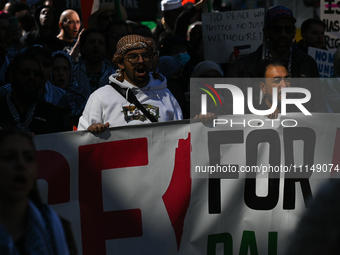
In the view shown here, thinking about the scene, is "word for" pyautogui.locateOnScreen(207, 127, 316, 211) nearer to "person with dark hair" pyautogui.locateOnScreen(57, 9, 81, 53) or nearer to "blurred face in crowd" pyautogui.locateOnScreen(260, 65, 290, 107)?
"blurred face in crowd" pyautogui.locateOnScreen(260, 65, 290, 107)

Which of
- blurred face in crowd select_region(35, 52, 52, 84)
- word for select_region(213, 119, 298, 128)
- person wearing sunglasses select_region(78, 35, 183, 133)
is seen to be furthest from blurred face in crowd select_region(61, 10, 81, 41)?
word for select_region(213, 119, 298, 128)

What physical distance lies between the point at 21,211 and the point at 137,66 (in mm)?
2493

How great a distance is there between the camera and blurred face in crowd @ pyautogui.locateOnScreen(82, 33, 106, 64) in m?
6.03

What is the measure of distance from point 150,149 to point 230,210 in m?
0.75

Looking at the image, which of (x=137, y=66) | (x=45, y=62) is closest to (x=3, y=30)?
(x=45, y=62)

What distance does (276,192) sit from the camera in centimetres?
443

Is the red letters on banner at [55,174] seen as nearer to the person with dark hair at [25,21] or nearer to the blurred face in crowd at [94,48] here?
the blurred face in crowd at [94,48]

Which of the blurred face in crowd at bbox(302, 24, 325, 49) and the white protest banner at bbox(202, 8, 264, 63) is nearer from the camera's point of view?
the white protest banner at bbox(202, 8, 264, 63)

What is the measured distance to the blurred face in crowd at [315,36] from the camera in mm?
7641

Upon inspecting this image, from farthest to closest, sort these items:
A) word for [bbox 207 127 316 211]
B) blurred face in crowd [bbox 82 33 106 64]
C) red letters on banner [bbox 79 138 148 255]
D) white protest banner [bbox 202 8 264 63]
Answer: white protest banner [bbox 202 8 264 63], blurred face in crowd [bbox 82 33 106 64], word for [bbox 207 127 316 211], red letters on banner [bbox 79 138 148 255]

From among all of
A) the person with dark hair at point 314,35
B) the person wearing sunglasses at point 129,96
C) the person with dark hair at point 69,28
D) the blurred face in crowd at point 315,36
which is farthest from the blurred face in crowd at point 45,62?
the blurred face in crowd at point 315,36

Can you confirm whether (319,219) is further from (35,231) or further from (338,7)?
(338,7)

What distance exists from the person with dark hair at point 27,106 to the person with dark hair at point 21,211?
2362 mm

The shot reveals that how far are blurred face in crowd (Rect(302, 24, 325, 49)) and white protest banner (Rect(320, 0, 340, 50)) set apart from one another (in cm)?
8
